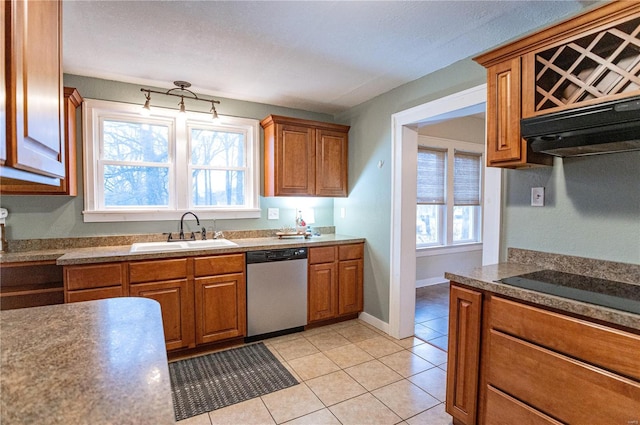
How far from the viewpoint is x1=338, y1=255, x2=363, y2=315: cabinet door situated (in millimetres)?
3472

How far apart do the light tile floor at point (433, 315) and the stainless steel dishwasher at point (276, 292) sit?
126 centimetres

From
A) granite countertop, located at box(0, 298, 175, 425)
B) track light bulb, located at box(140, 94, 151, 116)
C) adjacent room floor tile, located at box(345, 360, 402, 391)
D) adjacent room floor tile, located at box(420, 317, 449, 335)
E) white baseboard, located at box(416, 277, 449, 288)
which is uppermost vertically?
track light bulb, located at box(140, 94, 151, 116)

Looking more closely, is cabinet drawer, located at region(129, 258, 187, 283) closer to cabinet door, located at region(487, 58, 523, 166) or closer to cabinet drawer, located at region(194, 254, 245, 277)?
cabinet drawer, located at region(194, 254, 245, 277)

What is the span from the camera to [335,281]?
344cm

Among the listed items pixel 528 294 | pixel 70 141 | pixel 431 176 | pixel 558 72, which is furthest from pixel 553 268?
pixel 70 141

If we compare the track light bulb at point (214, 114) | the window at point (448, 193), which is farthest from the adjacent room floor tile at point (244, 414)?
the window at point (448, 193)

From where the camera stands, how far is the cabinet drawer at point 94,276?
7.73 feet

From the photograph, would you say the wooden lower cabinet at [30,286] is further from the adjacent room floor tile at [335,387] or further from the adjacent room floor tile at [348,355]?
the adjacent room floor tile at [348,355]

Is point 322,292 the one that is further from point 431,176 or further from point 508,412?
point 431,176

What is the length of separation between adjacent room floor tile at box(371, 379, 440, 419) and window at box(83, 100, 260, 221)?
222 centimetres

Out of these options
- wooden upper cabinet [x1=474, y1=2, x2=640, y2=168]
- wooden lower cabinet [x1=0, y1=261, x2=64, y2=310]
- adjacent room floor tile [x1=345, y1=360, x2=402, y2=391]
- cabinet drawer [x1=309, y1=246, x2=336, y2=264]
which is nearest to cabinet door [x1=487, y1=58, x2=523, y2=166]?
wooden upper cabinet [x1=474, y1=2, x2=640, y2=168]

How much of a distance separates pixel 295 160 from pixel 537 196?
89.6 inches

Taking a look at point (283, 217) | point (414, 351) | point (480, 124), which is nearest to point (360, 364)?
point (414, 351)

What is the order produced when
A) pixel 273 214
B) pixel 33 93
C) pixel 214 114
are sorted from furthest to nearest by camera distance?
pixel 273 214 < pixel 214 114 < pixel 33 93
